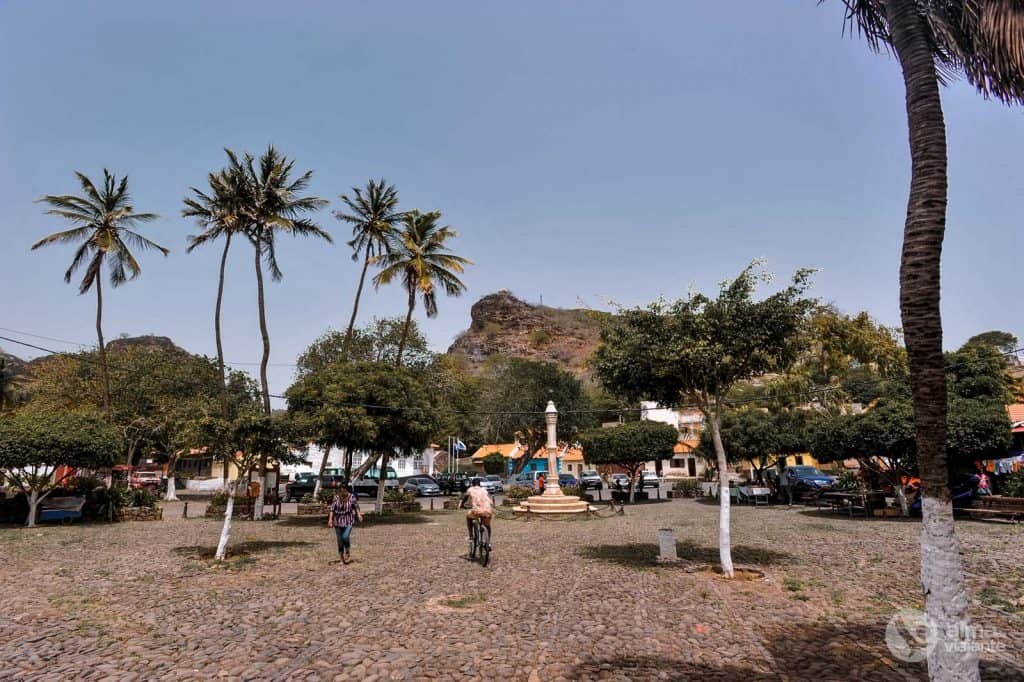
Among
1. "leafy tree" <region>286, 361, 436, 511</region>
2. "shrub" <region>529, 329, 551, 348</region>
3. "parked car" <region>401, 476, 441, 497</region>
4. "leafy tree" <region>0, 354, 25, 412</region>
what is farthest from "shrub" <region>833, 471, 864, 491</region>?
"shrub" <region>529, 329, 551, 348</region>

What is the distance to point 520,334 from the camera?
15438cm

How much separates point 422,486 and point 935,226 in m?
36.6

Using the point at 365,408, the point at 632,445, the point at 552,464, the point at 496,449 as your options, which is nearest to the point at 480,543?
the point at 365,408

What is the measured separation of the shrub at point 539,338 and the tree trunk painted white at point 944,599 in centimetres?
14659

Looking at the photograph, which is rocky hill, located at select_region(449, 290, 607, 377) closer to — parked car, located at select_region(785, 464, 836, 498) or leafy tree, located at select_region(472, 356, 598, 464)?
leafy tree, located at select_region(472, 356, 598, 464)

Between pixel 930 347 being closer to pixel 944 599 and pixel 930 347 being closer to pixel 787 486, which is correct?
pixel 944 599

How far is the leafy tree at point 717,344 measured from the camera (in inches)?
416

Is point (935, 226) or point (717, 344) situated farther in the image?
point (717, 344)

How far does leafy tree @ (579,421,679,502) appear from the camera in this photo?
3036 centimetres

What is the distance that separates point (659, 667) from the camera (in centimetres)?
566

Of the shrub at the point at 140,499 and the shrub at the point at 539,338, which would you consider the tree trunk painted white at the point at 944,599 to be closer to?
the shrub at the point at 140,499

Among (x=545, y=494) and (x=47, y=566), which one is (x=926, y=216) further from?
(x=545, y=494)

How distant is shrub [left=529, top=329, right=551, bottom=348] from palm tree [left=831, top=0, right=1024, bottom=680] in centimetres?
14571

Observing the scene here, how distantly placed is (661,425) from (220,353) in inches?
893
